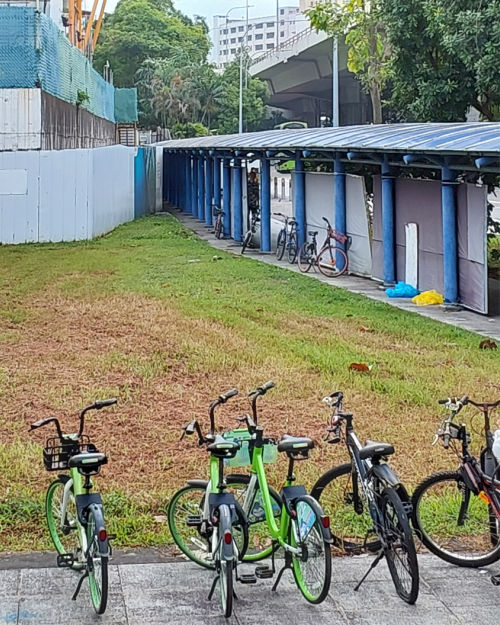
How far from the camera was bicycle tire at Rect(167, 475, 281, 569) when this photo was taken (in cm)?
497

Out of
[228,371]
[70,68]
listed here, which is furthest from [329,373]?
[70,68]

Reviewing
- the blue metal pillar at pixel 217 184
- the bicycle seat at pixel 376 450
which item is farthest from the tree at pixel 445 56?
the bicycle seat at pixel 376 450

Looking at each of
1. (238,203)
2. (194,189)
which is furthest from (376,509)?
(194,189)

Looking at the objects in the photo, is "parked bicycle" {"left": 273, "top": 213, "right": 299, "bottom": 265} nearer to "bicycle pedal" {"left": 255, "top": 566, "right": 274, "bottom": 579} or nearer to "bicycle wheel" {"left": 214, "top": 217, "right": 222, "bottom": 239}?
"bicycle wheel" {"left": 214, "top": 217, "right": 222, "bottom": 239}

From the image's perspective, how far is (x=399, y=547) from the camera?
4.60m

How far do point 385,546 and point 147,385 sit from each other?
4.57 metres

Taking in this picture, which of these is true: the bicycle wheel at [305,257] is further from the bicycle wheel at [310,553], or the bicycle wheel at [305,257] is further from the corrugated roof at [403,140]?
the bicycle wheel at [310,553]

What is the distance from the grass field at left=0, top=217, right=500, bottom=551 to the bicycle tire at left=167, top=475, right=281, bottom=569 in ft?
0.76

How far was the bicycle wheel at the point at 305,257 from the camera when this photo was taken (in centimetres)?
1891

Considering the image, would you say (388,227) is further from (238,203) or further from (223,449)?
(223,449)

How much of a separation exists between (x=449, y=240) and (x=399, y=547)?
32.6 feet

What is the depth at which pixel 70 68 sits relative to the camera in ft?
97.3

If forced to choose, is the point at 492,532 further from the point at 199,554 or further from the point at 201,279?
the point at 201,279

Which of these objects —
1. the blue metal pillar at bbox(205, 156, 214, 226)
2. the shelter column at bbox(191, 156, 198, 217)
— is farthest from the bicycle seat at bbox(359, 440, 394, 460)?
the shelter column at bbox(191, 156, 198, 217)
